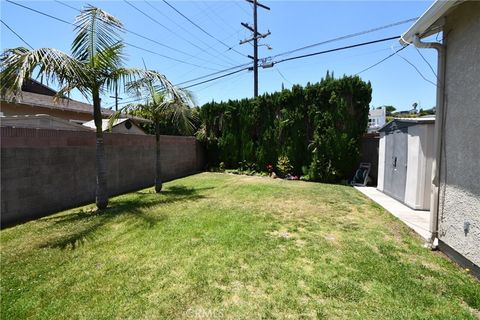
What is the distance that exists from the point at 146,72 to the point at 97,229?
380cm

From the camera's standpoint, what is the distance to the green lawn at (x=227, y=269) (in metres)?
2.57

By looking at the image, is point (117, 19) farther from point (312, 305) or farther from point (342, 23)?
point (342, 23)

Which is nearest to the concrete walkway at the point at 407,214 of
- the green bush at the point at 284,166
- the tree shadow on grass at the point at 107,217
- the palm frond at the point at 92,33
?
the green bush at the point at 284,166

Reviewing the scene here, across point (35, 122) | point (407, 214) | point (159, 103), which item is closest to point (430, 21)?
point (407, 214)

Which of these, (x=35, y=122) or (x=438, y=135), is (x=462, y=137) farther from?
(x=35, y=122)

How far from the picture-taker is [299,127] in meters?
11.3

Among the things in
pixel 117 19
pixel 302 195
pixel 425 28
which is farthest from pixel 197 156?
pixel 425 28

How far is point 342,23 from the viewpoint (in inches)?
425

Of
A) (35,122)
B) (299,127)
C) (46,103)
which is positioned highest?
(46,103)

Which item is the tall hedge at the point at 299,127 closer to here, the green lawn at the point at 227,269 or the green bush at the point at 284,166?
the green bush at the point at 284,166

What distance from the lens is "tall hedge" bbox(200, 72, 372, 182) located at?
10.1m

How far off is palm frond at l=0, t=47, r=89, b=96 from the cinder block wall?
43.9 inches

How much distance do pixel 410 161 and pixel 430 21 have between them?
3738 mm

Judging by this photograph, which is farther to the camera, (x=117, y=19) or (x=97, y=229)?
(x=117, y=19)
